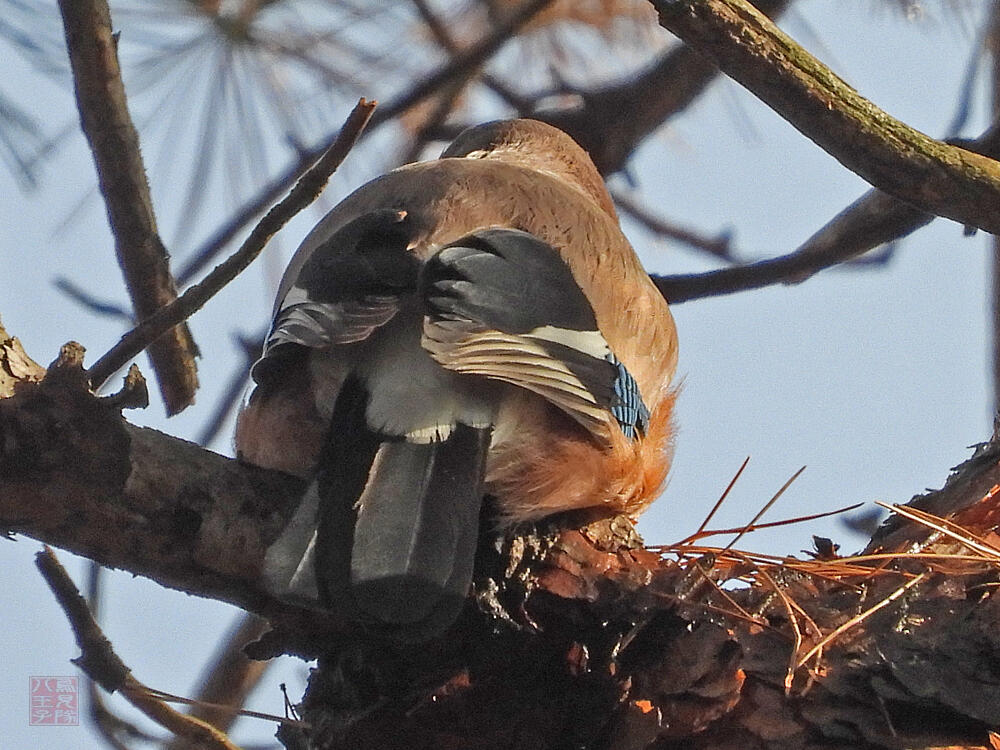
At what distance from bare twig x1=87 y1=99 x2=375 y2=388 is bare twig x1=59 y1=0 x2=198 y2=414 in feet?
1.67

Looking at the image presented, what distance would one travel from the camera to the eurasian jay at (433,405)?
202cm

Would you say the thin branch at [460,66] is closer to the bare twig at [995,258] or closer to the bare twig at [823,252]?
the bare twig at [823,252]

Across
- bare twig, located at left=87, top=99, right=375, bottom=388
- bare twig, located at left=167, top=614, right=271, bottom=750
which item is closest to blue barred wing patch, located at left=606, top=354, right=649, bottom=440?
bare twig, located at left=87, top=99, right=375, bottom=388

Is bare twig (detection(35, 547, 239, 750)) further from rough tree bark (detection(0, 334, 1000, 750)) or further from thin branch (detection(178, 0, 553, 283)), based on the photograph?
thin branch (detection(178, 0, 553, 283))

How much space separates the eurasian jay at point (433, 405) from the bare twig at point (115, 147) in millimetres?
389

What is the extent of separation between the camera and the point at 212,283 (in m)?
2.27

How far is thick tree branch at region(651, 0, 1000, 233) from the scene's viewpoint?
2.07m

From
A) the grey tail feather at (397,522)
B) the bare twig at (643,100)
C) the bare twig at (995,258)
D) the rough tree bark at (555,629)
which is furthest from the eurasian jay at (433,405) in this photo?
the bare twig at (995,258)

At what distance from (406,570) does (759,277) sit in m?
1.51

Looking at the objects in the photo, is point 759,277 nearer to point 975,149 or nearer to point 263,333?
point 975,149

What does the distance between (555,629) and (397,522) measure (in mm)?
322

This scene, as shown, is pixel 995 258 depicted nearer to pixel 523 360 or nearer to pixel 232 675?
pixel 523 360

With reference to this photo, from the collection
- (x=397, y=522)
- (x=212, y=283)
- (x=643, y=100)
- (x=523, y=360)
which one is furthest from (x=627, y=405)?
(x=643, y=100)

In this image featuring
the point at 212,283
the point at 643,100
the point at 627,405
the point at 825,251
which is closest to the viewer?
the point at 212,283
